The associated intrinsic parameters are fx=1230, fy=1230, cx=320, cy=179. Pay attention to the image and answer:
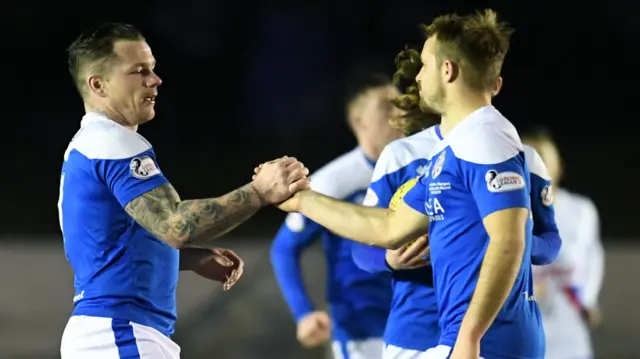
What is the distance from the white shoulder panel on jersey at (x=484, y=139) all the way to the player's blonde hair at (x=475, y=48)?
0.10 metres

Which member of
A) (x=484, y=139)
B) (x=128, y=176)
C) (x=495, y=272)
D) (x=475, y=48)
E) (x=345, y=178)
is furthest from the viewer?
(x=345, y=178)

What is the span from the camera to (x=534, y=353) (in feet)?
10.3

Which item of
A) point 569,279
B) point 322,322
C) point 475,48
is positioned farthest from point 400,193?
point 569,279

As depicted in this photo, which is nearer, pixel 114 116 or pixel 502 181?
pixel 502 181

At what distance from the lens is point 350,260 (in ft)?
15.2

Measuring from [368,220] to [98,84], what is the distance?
86cm

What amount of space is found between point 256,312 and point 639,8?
746 centimetres

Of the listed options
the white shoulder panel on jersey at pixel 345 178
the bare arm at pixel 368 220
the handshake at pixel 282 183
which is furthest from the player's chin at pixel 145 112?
the white shoulder panel on jersey at pixel 345 178

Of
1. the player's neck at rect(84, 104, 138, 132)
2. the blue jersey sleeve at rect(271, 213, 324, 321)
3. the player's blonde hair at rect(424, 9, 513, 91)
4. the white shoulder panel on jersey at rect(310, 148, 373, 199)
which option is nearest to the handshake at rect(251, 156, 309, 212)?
the player's neck at rect(84, 104, 138, 132)

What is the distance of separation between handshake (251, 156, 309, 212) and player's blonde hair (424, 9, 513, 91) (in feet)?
1.96

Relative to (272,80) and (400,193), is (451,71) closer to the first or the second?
(400,193)

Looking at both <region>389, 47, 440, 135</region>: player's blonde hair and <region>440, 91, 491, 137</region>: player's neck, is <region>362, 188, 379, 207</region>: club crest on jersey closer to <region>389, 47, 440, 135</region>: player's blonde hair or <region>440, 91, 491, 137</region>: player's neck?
<region>389, 47, 440, 135</region>: player's blonde hair

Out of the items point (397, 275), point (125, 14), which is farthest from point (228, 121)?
point (397, 275)

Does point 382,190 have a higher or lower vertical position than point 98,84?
lower
